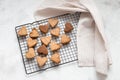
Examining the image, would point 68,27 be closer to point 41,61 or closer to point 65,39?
point 65,39

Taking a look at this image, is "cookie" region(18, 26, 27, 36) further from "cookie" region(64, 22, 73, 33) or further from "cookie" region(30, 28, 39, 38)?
"cookie" region(64, 22, 73, 33)

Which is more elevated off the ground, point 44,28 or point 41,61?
point 44,28

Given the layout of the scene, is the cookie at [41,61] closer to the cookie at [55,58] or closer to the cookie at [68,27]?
the cookie at [55,58]

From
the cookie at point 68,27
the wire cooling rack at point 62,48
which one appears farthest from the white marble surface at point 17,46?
the cookie at point 68,27

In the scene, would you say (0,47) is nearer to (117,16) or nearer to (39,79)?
(39,79)

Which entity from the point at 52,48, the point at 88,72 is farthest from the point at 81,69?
the point at 52,48

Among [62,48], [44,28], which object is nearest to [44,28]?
[44,28]

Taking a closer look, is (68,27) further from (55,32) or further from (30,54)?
(30,54)
